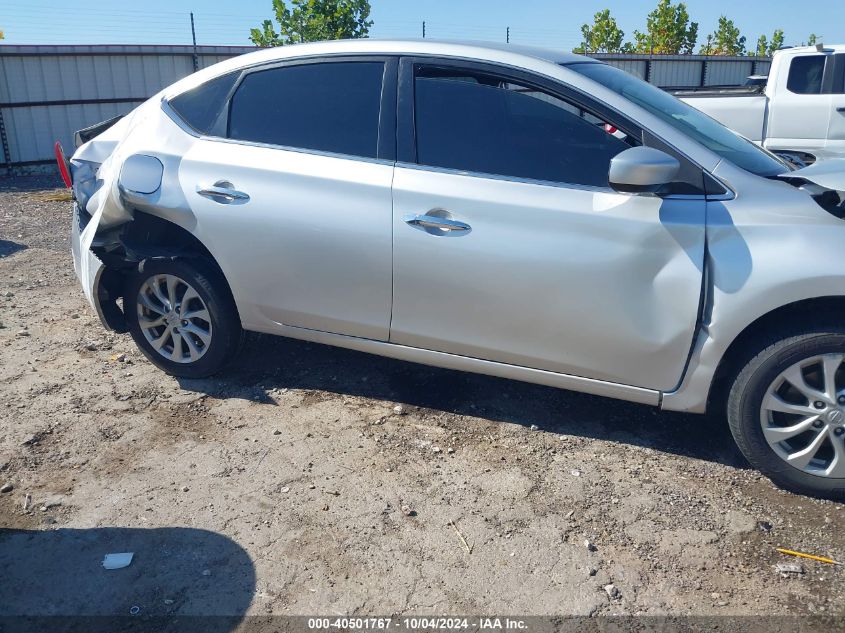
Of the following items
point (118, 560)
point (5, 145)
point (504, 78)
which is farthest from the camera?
point (5, 145)

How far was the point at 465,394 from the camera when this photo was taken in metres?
4.31

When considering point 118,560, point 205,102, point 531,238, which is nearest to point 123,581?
point 118,560

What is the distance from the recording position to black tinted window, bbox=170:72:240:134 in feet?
13.7

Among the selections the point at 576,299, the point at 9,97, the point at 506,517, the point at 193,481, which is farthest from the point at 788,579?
the point at 9,97

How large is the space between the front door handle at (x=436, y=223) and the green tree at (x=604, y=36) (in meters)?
28.5

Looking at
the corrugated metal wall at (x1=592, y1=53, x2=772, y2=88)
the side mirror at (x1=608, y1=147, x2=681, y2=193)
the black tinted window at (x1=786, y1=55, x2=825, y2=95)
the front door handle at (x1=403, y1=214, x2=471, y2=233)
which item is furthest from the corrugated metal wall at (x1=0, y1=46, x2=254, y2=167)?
the side mirror at (x1=608, y1=147, x2=681, y2=193)

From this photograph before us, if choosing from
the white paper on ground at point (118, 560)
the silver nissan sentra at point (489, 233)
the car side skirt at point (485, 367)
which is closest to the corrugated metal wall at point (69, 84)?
the silver nissan sentra at point (489, 233)

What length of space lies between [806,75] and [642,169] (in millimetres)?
8076

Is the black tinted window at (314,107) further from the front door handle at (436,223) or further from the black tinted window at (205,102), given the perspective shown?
the front door handle at (436,223)

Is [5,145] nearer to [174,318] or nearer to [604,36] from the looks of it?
[174,318]

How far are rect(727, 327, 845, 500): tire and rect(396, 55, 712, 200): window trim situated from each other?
0.77 m

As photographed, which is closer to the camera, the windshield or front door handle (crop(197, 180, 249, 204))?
the windshield

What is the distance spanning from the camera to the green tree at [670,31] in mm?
Result: 28469

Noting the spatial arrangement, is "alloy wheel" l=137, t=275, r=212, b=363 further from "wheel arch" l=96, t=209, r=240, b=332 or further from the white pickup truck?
the white pickup truck
